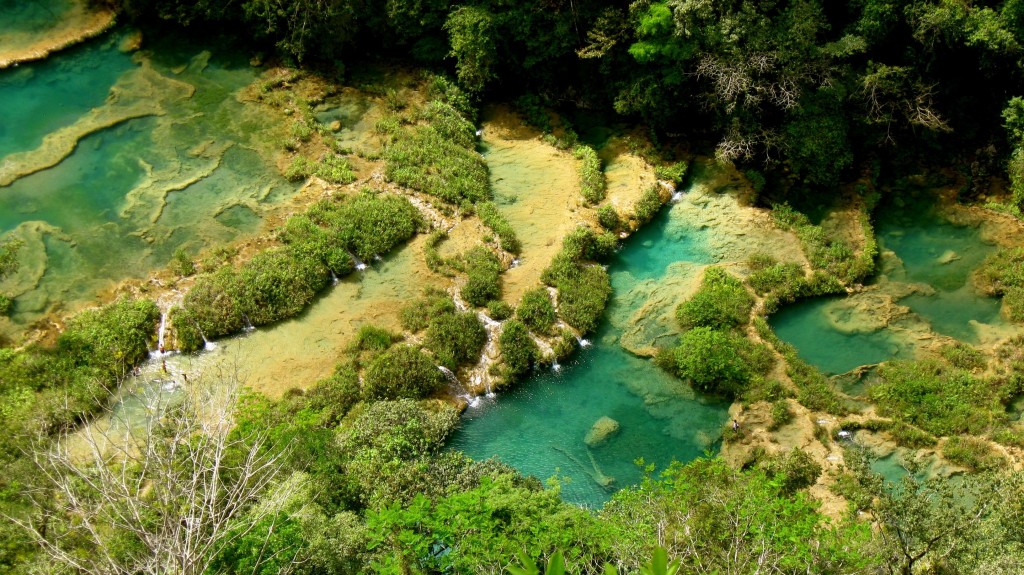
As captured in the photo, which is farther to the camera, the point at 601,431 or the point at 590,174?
the point at 590,174

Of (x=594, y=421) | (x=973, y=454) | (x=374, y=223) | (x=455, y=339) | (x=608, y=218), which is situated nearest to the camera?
(x=973, y=454)

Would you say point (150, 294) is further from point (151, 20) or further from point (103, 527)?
point (151, 20)

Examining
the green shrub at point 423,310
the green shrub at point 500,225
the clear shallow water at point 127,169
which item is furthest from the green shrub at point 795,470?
the clear shallow water at point 127,169

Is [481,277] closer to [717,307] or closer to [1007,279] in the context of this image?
[717,307]

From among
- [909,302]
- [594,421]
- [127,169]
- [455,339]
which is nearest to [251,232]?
[127,169]

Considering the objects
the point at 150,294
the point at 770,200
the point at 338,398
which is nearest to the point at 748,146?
the point at 770,200

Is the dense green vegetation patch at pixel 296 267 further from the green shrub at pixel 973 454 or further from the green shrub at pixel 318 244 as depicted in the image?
the green shrub at pixel 973 454

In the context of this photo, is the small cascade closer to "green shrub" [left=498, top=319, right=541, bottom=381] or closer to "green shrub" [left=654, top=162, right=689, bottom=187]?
"green shrub" [left=498, top=319, right=541, bottom=381]
